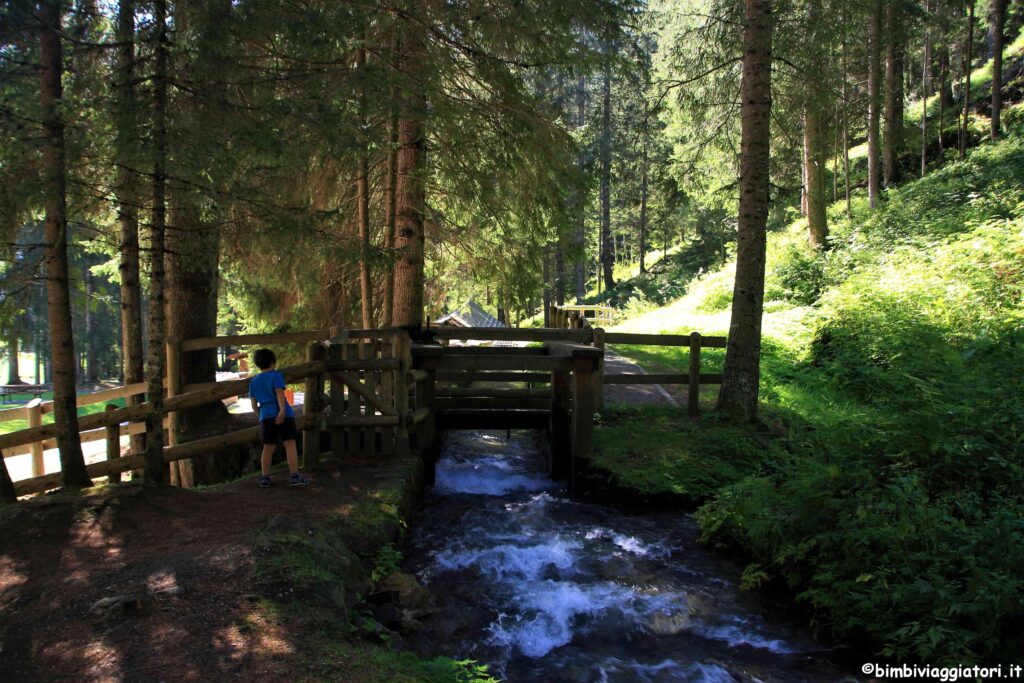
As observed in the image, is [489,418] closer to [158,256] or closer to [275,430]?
[275,430]

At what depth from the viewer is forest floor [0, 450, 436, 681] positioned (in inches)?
133

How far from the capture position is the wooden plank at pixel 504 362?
8930 millimetres

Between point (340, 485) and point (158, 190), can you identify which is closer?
point (158, 190)

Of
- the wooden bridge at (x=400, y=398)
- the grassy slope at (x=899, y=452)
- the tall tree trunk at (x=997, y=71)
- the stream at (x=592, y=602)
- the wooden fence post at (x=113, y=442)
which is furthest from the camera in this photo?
the tall tree trunk at (x=997, y=71)

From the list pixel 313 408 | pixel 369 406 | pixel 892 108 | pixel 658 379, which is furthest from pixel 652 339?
pixel 892 108

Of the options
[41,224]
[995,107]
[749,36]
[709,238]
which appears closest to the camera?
[41,224]

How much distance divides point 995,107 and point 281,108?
25.6m

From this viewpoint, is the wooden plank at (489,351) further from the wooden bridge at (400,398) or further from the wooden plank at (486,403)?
the wooden plank at (486,403)

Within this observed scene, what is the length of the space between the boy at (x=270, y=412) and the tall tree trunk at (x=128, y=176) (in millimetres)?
1745

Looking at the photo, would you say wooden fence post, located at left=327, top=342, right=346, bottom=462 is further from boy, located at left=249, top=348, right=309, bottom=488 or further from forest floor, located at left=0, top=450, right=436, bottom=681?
forest floor, located at left=0, top=450, right=436, bottom=681

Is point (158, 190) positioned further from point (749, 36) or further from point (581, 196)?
point (749, 36)

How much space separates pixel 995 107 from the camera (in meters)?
21.8

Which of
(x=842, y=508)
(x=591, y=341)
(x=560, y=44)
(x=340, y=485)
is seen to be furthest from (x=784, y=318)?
(x=340, y=485)

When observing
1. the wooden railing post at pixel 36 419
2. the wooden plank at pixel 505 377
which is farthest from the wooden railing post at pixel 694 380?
the wooden railing post at pixel 36 419
